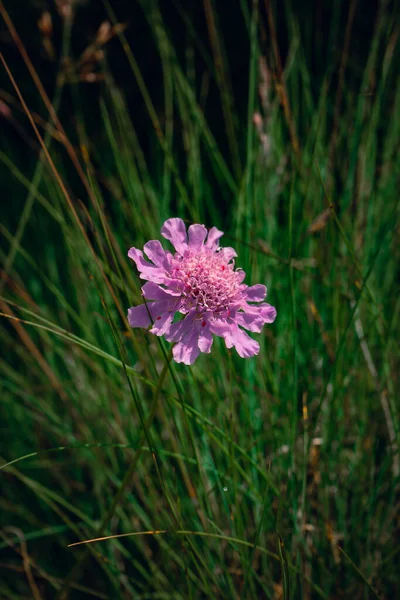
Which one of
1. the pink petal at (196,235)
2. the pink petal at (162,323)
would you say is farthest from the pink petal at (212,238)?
the pink petal at (162,323)

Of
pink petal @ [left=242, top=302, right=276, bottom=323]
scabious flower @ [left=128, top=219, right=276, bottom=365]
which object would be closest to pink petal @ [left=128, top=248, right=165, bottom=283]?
scabious flower @ [left=128, top=219, right=276, bottom=365]

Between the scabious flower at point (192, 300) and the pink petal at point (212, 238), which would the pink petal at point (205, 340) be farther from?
the pink petal at point (212, 238)

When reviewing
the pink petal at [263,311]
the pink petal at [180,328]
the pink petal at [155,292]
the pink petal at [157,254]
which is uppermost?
the pink petal at [157,254]

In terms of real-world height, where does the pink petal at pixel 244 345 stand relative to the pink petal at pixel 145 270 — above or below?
below

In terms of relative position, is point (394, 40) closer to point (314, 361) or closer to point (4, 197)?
point (314, 361)

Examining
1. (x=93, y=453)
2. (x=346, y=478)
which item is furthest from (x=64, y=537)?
(x=346, y=478)

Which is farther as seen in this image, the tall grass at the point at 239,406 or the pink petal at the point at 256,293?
the tall grass at the point at 239,406

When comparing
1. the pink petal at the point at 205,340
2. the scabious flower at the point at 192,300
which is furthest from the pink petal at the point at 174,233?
the pink petal at the point at 205,340

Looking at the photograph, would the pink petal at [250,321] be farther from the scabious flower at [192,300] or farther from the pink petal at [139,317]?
the pink petal at [139,317]
